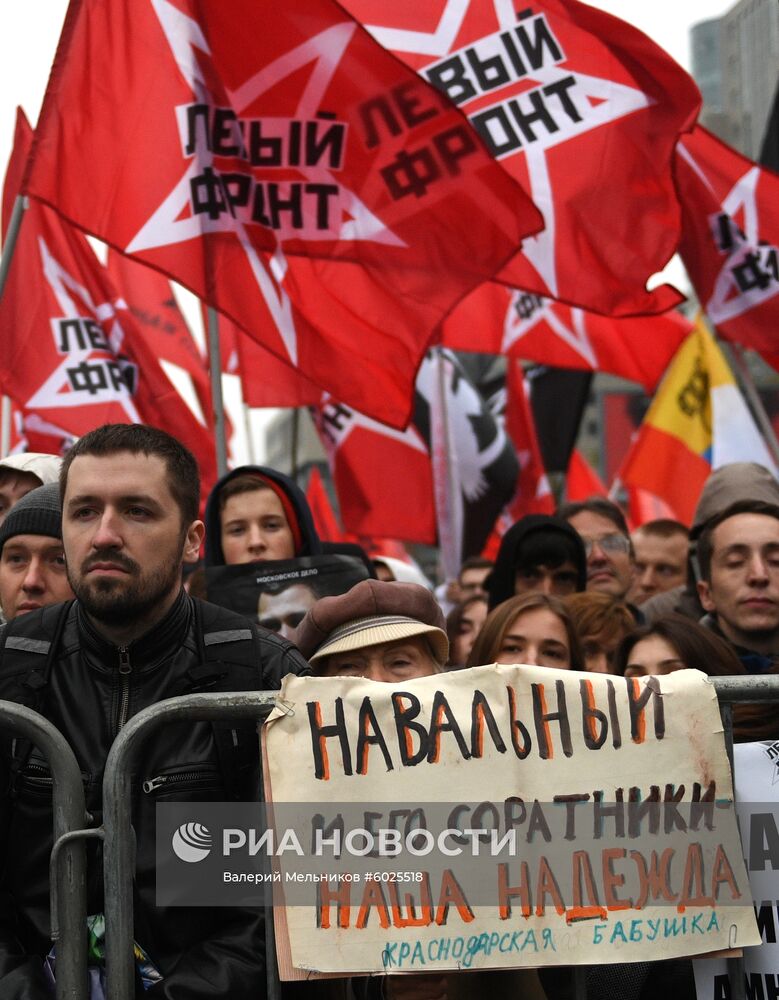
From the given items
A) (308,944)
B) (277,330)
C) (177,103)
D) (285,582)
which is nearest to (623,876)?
(308,944)

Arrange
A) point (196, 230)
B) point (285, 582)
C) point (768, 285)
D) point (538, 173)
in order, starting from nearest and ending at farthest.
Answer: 1. point (285, 582)
2. point (196, 230)
3. point (538, 173)
4. point (768, 285)

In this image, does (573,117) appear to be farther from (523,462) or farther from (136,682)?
(136,682)

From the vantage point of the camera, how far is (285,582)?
4.95 meters

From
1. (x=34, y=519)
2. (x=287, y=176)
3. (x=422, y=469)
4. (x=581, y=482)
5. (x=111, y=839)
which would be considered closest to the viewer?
(x=111, y=839)

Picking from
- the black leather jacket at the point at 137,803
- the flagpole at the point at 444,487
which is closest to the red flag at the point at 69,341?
the flagpole at the point at 444,487

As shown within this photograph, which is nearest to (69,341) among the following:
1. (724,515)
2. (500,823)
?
(724,515)

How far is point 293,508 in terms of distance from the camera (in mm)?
5199

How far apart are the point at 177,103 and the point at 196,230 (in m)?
0.59

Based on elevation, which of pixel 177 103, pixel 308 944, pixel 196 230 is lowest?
pixel 308 944

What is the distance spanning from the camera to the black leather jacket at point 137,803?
2.92m

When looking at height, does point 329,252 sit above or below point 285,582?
above

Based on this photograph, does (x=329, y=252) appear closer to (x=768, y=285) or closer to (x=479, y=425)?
(x=768, y=285)

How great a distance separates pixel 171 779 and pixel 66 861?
0.26 meters

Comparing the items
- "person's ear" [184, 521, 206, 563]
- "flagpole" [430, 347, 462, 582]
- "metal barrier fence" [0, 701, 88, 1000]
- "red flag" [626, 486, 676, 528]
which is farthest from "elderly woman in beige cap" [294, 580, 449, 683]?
"red flag" [626, 486, 676, 528]
